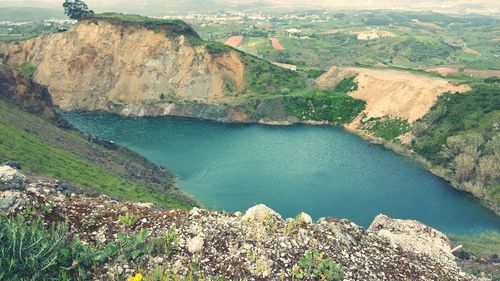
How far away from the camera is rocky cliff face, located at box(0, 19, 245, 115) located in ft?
400

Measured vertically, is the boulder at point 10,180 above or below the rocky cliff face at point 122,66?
above

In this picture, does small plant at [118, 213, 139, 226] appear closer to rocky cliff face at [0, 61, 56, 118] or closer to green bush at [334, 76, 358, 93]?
rocky cliff face at [0, 61, 56, 118]

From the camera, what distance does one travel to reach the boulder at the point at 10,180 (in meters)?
22.4

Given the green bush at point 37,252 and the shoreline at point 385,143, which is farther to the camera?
the shoreline at point 385,143

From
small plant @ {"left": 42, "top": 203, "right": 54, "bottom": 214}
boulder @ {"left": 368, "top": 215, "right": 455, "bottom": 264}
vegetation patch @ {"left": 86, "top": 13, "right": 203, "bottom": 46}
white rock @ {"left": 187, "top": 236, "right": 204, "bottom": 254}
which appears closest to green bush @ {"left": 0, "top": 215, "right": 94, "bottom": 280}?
small plant @ {"left": 42, "top": 203, "right": 54, "bottom": 214}

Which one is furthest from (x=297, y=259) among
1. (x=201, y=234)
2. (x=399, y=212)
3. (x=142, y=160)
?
(x=142, y=160)

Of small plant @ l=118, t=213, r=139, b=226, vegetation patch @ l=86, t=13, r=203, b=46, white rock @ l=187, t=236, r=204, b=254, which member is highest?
vegetation patch @ l=86, t=13, r=203, b=46

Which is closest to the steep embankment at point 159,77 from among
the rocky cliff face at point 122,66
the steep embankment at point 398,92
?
the rocky cliff face at point 122,66

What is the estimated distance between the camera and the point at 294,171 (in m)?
81.1

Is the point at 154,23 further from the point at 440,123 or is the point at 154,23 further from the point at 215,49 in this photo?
the point at 440,123

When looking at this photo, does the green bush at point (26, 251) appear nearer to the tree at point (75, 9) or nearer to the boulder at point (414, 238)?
the boulder at point (414, 238)

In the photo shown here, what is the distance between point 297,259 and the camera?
2156cm

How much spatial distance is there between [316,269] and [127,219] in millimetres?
9700

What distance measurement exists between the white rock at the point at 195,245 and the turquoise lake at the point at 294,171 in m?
42.7
